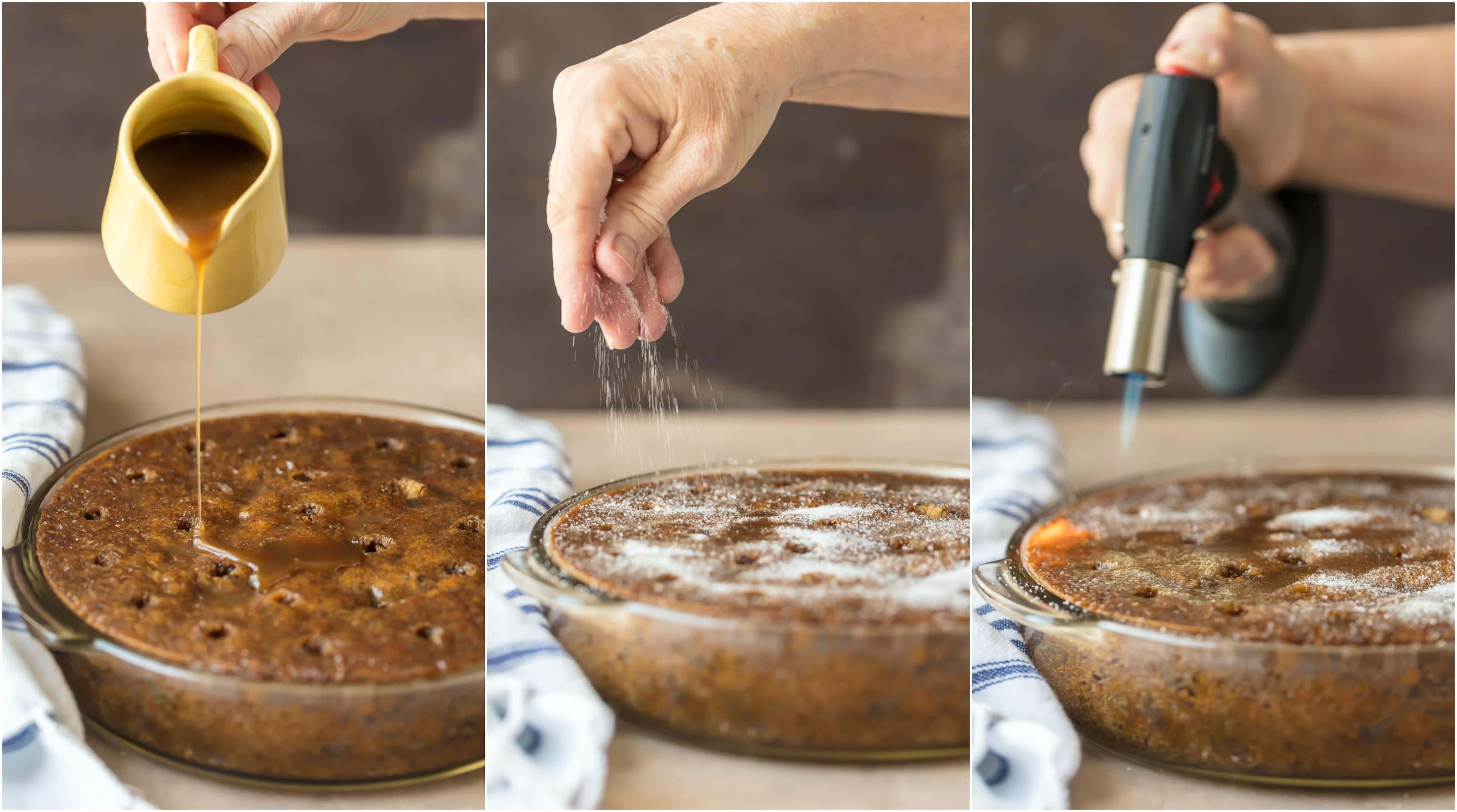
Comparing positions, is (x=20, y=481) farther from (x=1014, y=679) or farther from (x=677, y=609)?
(x=1014, y=679)

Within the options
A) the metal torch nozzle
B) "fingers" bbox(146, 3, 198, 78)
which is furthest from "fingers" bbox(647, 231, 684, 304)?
"fingers" bbox(146, 3, 198, 78)

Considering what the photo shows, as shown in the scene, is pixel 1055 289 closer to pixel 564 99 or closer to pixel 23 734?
pixel 564 99

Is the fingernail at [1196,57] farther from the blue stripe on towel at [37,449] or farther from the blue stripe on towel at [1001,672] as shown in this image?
the blue stripe on towel at [37,449]

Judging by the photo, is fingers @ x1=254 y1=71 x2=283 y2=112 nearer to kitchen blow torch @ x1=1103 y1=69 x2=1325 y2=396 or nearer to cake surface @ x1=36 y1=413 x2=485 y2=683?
cake surface @ x1=36 y1=413 x2=485 y2=683

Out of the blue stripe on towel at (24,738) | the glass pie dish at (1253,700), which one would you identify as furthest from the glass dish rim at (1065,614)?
the blue stripe on towel at (24,738)

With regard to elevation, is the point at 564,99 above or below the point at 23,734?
above

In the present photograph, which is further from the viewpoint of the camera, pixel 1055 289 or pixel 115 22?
pixel 115 22

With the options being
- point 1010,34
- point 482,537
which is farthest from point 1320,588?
point 482,537
